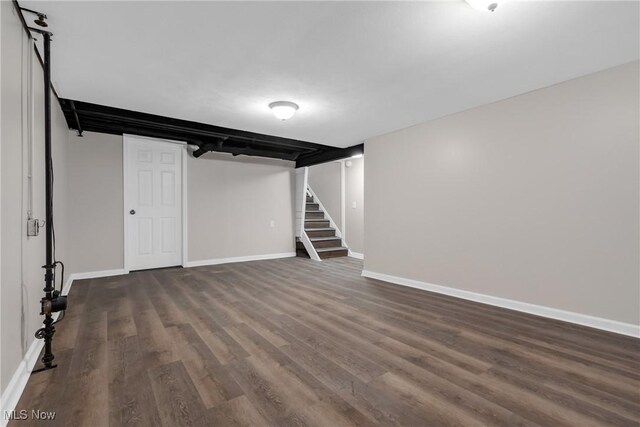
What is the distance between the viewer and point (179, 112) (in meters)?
3.56

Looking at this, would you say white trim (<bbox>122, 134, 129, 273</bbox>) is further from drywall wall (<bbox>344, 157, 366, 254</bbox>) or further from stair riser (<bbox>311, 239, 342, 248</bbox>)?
drywall wall (<bbox>344, 157, 366, 254</bbox>)

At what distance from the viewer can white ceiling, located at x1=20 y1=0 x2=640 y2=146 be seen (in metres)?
1.80

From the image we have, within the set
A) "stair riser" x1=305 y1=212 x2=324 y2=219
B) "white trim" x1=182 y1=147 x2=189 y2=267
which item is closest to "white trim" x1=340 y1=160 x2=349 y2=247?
"stair riser" x1=305 y1=212 x2=324 y2=219

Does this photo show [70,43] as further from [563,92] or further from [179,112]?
[563,92]

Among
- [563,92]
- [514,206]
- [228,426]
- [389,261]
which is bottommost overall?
[228,426]

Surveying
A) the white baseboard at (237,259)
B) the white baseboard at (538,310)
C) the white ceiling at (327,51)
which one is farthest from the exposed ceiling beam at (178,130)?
the white baseboard at (538,310)

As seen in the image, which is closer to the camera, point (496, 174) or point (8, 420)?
point (8, 420)

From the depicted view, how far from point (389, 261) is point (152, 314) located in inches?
122

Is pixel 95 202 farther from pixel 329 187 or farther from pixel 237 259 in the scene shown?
pixel 329 187

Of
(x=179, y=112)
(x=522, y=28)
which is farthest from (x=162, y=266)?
(x=522, y=28)

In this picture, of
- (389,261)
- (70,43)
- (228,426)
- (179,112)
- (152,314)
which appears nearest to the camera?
(228,426)

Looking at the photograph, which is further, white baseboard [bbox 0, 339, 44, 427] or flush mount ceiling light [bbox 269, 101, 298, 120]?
flush mount ceiling light [bbox 269, 101, 298, 120]

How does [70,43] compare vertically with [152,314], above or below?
above

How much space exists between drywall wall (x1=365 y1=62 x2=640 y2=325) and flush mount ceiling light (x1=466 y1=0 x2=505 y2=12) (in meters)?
1.65
